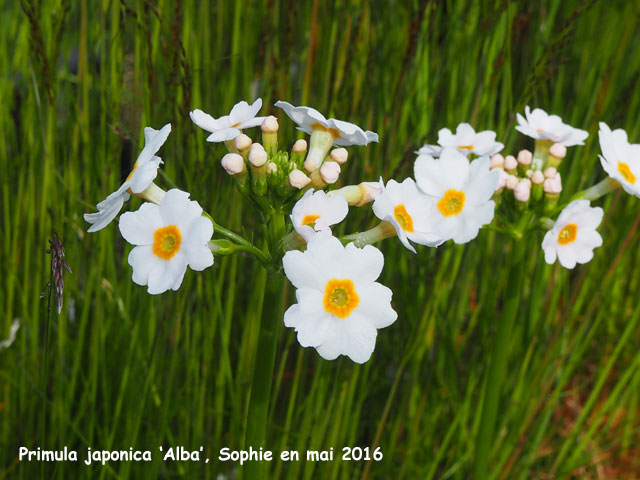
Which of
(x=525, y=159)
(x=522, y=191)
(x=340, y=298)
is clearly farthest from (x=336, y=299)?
(x=525, y=159)

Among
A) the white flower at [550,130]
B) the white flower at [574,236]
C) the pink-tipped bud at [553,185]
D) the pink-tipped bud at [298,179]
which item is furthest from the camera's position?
the white flower at [550,130]

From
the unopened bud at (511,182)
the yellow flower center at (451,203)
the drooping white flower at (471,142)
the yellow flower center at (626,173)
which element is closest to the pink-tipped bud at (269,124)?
the yellow flower center at (451,203)

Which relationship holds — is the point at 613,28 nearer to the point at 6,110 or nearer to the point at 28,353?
the point at 6,110

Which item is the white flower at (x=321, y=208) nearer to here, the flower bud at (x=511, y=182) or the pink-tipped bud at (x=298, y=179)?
the pink-tipped bud at (x=298, y=179)

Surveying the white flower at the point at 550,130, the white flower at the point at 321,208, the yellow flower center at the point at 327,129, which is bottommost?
the white flower at the point at 321,208

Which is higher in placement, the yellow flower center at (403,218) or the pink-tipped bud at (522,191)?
the pink-tipped bud at (522,191)

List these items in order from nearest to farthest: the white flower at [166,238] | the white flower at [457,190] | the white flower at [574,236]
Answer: the white flower at [166,238]
the white flower at [457,190]
the white flower at [574,236]
